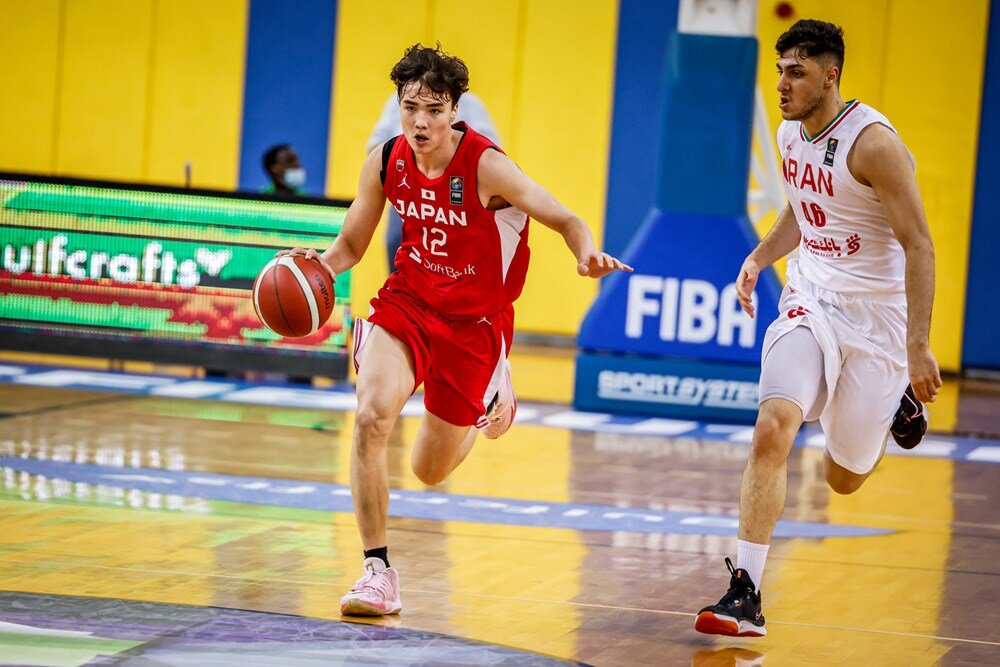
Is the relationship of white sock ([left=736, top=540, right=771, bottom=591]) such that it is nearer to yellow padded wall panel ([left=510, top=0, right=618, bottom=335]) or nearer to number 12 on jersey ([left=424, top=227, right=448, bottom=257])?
number 12 on jersey ([left=424, top=227, right=448, bottom=257])

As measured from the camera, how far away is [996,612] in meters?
4.94

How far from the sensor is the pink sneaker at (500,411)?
16.7 feet

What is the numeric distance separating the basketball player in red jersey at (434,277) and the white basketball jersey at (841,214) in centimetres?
74

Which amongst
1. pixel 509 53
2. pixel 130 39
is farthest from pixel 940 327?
pixel 130 39

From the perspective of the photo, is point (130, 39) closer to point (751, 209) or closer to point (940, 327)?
point (751, 209)

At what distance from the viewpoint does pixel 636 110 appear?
14102 mm

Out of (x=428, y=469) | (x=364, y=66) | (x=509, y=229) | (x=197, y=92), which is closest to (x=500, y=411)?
(x=428, y=469)

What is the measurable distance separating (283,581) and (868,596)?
6.64ft

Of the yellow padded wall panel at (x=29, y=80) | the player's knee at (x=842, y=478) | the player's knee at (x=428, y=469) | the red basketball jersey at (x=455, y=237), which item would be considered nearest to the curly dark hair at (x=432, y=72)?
the red basketball jersey at (x=455, y=237)

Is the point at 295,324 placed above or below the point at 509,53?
below

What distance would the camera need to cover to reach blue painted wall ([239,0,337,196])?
1468cm

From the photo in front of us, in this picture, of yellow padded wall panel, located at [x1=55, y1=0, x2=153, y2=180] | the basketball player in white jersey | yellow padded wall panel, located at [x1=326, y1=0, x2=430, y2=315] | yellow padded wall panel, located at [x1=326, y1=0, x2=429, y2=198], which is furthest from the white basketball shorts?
yellow padded wall panel, located at [x1=55, y1=0, x2=153, y2=180]

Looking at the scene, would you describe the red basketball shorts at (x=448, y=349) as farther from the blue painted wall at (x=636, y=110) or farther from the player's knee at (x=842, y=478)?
the blue painted wall at (x=636, y=110)

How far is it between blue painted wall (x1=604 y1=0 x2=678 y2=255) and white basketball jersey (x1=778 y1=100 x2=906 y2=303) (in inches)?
367
